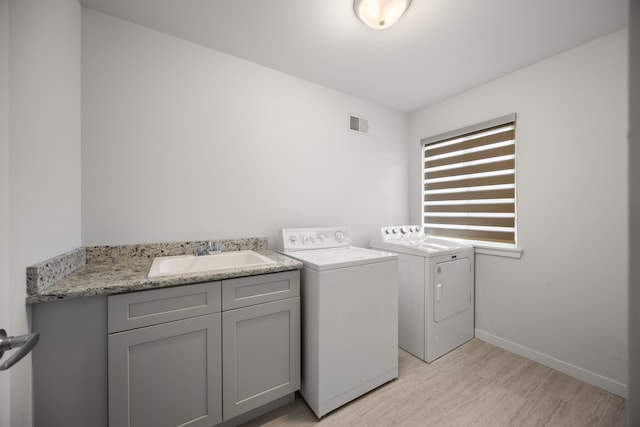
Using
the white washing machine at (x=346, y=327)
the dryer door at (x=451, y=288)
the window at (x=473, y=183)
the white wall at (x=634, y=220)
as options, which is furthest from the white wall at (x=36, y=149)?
the window at (x=473, y=183)

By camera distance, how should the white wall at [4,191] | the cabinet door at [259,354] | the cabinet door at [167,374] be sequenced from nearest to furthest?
1. the white wall at [4,191]
2. the cabinet door at [167,374]
3. the cabinet door at [259,354]

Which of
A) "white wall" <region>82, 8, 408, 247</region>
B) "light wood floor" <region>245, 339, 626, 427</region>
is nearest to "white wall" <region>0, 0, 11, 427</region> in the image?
"white wall" <region>82, 8, 408, 247</region>

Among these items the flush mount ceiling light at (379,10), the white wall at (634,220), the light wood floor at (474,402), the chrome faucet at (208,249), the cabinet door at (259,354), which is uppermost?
the flush mount ceiling light at (379,10)

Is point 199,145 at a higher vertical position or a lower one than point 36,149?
higher

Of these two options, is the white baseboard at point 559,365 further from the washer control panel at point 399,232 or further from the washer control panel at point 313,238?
the washer control panel at point 313,238

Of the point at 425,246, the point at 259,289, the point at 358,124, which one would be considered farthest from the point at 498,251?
the point at 259,289

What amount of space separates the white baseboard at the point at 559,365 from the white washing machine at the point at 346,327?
116 centimetres

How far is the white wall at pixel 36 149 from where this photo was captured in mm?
837

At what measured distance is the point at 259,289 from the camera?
52.6 inches

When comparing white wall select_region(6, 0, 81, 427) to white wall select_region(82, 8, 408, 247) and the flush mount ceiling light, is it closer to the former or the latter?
white wall select_region(82, 8, 408, 247)

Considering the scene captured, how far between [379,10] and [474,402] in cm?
249

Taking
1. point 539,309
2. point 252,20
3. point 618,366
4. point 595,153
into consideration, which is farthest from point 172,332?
point 595,153

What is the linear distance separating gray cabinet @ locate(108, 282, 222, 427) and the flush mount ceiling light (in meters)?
1.74

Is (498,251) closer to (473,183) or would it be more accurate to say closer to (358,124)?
(473,183)
